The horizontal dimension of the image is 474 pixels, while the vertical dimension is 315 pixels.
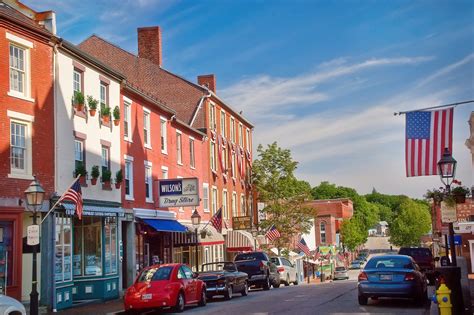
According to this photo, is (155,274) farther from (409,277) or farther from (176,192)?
(176,192)

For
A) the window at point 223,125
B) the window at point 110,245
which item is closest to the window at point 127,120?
the window at point 110,245

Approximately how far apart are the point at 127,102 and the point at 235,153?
842 inches

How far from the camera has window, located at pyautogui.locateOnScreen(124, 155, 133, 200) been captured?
29312 millimetres

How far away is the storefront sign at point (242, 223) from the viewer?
4684 cm

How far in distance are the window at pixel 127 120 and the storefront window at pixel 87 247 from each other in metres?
5.09

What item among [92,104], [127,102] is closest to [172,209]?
[127,102]

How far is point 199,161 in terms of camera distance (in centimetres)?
4147

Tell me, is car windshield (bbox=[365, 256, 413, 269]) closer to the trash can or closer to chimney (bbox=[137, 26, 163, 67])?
the trash can

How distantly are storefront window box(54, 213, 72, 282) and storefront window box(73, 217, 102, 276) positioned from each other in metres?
0.92

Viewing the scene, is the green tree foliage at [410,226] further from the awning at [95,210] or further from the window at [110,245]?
the window at [110,245]

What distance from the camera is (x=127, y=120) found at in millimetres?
29766

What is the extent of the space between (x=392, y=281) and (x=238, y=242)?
95.6 ft

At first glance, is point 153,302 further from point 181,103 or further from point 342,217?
point 342,217

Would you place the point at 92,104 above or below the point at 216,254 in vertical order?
above
